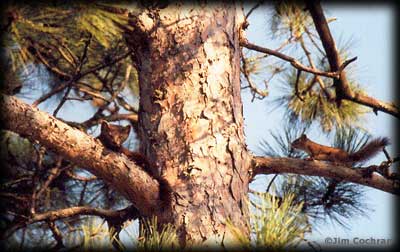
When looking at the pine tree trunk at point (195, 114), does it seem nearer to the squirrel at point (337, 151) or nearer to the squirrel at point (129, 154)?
the squirrel at point (129, 154)

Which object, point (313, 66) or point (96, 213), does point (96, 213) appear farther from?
point (313, 66)

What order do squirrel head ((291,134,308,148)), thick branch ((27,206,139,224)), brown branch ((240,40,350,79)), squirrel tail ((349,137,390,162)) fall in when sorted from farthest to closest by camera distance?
squirrel head ((291,134,308,148)) → squirrel tail ((349,137,390,162)) → brown branch ((240,40,350,79)) → thick branch ((27,206,139,224))

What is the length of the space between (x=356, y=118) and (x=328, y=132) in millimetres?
167

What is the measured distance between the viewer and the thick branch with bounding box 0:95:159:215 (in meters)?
1.48

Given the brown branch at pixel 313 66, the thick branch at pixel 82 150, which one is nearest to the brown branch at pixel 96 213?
the thick branch at pixel 82 150

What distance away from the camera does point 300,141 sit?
2.47m

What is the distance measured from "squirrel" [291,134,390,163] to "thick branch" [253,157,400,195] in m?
0.16

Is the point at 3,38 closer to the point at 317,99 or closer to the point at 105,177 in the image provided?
the point at 105,177

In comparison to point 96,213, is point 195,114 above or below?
above

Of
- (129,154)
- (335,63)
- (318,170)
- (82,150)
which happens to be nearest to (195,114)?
(129,154)

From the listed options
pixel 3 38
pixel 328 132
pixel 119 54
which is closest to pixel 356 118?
pixel 328 132

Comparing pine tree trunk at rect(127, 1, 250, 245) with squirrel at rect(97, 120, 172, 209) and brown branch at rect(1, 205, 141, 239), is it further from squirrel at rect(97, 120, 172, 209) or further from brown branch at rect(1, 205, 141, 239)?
brown branch at rect(1, 205, 141, 239)

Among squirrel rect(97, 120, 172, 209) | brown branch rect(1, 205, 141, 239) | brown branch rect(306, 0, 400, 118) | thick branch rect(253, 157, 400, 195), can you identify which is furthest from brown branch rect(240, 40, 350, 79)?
brown branch rect(1, 205, 141, 239)

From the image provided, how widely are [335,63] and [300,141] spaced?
1.34ft
